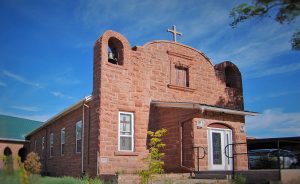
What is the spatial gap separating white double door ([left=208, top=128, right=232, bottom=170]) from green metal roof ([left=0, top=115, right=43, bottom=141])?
2695 centimetres

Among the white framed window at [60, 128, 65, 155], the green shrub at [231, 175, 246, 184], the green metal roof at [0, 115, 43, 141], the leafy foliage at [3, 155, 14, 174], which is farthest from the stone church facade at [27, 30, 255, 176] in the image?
the green metal roof at [0, 115, 43, 141]

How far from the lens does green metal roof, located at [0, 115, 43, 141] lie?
38.2 m

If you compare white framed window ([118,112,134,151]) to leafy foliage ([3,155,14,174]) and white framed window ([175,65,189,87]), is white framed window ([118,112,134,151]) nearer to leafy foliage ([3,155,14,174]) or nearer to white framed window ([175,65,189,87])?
white framed window ([175,65,189,87])

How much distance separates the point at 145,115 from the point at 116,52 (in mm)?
3503

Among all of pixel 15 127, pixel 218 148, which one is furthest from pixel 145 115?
pixel 15 127

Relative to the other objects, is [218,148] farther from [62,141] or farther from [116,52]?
[62,141]

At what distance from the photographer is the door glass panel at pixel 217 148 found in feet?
53.4

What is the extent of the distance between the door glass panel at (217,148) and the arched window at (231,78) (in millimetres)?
6020

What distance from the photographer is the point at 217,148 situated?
16.5 metres

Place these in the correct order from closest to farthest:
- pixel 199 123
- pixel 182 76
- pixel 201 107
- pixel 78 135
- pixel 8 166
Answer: pixel 8 166
pixel 201 107
pixel 199 123
pixel 78 135
pixel 182 76

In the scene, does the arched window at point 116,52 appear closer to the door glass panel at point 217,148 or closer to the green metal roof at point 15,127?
the door glass panel at point 217,148

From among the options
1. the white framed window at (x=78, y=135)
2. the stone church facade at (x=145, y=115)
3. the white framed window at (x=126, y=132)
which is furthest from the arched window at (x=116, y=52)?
the white framed window at (x=78, y=135)

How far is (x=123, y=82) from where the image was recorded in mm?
16219

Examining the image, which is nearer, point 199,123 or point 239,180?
point 239,180
